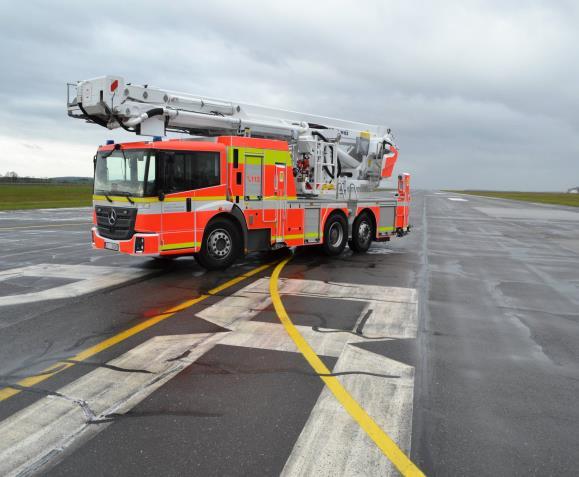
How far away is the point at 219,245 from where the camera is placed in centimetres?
1038

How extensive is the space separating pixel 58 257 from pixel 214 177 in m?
4.63

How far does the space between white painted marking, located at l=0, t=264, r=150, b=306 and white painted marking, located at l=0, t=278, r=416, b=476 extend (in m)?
2.65

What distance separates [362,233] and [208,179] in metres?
5.72

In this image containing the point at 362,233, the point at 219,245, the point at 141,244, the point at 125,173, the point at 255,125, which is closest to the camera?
the point at 141,244

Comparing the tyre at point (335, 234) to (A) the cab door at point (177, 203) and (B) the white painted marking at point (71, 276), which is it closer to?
(A) the cab door at point (177, 203)

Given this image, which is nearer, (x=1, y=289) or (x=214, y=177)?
(x=1, y=289)

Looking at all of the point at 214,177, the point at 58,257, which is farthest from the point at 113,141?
the point at 58,257

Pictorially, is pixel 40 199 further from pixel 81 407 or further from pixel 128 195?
pixel 81 407

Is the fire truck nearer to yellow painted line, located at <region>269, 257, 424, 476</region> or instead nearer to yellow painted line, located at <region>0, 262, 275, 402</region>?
yellow painted line, located at <region>0, 262, 275, 402</region>

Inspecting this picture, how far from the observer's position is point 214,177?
A: 10211 mm

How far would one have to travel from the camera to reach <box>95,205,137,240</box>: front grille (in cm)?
936

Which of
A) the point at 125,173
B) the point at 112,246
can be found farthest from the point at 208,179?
the point at 112,246

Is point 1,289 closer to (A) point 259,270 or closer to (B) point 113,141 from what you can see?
(B) point 113,141

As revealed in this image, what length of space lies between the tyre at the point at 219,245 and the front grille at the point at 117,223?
1.47 m
